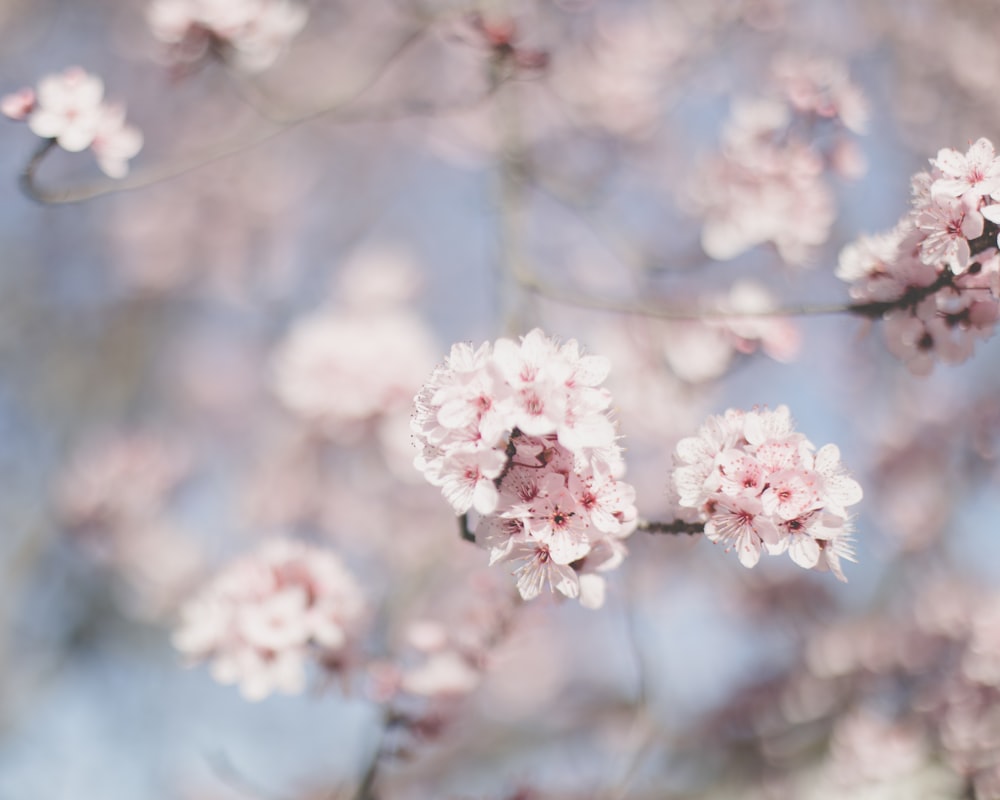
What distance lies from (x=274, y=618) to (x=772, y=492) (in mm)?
1275

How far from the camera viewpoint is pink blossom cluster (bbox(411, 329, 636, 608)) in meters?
1.23

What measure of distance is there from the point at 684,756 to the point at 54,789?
10.9ft

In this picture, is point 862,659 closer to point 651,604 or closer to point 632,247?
point 651,604

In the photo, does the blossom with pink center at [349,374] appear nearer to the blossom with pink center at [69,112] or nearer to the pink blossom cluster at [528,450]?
the blossom with pink center at [69,112]

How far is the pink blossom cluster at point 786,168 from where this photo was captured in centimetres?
235

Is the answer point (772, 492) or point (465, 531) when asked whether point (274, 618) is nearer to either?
point (465, 531)

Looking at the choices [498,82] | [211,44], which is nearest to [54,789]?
[211,44]

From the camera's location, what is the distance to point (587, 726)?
4750mm

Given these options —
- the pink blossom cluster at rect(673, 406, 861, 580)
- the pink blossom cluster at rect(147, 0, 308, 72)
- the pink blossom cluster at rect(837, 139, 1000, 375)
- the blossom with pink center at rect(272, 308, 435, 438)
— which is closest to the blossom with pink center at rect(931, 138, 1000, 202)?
the pink blossom cluster at rect(837, 139, 1000, 375)

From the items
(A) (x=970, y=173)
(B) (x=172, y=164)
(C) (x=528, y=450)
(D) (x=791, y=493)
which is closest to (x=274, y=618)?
(C) (x=528, y=450)

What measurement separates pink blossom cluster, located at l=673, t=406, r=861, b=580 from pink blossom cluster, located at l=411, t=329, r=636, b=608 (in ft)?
0.44

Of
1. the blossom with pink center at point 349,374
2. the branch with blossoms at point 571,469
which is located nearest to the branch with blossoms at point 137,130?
the blossom with pink center at point 349,374

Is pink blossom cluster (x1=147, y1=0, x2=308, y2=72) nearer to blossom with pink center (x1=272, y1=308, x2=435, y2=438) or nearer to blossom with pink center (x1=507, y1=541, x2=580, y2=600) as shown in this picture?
A: blossom with pink center (x1=272, y1=308, x2=435, y2=438)

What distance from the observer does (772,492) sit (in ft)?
4.35
